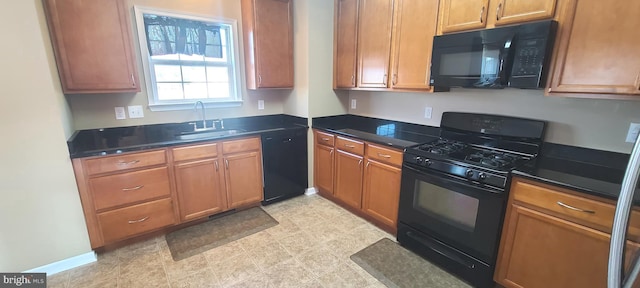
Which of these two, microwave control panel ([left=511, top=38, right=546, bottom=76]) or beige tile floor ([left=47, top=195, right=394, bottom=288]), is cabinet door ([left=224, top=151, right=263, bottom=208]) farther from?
microwave control panel ([left=511, top=38, right=546, bottom=76])

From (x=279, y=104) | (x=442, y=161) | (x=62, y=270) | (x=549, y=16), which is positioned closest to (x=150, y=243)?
(x=62, y=270)

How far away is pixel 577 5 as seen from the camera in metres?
1.58

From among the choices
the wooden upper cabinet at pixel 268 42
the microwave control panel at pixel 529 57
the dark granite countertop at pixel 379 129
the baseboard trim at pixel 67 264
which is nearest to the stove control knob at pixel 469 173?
the dark granite countertop at pixel 379 129

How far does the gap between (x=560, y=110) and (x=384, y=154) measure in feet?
4.31

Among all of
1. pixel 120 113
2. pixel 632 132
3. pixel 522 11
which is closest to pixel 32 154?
pixel 120 113

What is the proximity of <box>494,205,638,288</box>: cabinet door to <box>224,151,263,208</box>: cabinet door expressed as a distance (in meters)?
2.30

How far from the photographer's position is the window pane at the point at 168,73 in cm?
278

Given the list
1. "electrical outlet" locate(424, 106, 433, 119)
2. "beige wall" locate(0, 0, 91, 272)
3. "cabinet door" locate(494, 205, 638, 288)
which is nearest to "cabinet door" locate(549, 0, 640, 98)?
"cabinet door" locate(494, 205, 638, 288)

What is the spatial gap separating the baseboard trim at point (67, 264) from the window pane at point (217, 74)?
1.97m

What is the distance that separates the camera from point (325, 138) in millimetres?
3172

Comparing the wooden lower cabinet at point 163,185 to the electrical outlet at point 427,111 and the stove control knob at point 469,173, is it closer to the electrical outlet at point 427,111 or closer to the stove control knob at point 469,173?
the electrical outlet at point 427,111

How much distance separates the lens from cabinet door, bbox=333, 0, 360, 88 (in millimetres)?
2937

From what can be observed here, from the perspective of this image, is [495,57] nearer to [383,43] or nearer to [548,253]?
[383,43]

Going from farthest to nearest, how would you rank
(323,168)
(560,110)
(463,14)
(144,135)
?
1. (323,168)
2. (144,135)
3. (463,14)
4. (560,110)
